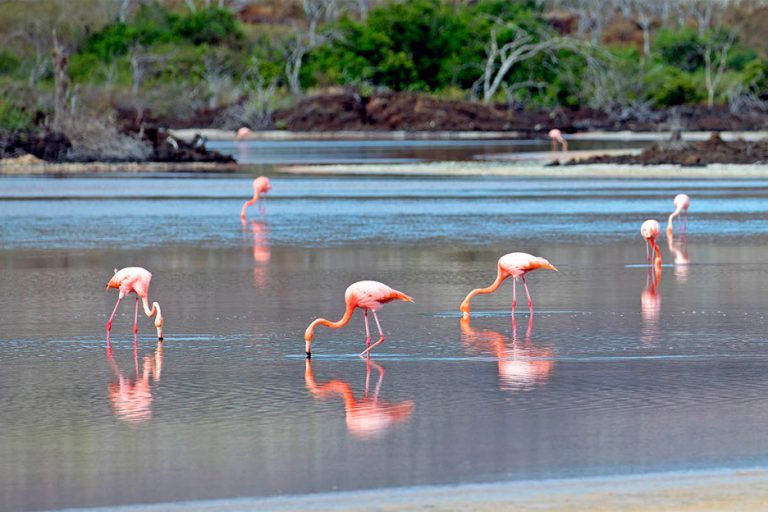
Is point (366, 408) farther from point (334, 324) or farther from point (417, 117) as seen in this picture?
point (417, 117)

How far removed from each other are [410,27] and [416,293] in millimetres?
66942

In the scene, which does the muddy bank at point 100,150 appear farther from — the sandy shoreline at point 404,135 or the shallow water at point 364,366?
the shallow water at point 364,366

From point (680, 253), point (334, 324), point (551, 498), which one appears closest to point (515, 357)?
point (334, 324)

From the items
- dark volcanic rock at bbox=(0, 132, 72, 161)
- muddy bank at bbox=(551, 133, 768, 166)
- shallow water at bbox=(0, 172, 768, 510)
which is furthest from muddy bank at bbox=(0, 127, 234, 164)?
shallow water at bbox=(0, 172, 768, 510)

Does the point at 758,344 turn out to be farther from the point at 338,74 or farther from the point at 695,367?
the point at 338,74

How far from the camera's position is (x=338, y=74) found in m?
79.1

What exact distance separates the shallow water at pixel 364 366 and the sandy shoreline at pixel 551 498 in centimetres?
16

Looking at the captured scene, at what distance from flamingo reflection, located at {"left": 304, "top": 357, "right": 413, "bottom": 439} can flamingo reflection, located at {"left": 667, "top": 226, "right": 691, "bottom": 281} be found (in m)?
6.47

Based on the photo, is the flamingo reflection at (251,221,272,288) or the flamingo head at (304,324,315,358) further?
the flamingo reflection at (251,221,272,288)

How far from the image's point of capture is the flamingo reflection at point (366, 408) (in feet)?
26.2

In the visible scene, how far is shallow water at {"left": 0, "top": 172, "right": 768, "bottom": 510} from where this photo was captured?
718cm

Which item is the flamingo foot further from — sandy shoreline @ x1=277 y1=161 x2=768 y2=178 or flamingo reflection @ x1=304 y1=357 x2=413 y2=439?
sandy shoreline @ x1=277 y1=161 x2=768 y2=178

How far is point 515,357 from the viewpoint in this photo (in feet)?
33.7

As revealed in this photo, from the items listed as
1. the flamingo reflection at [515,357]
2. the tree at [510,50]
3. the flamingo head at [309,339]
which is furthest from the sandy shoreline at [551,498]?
the tree at [510,50]
